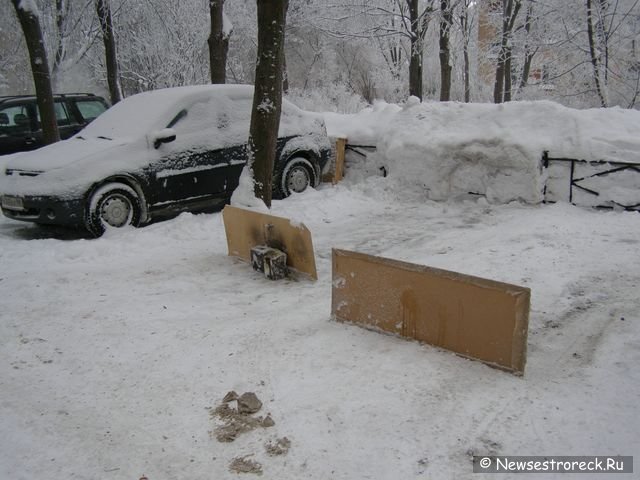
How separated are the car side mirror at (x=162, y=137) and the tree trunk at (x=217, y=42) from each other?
4813 millimetres

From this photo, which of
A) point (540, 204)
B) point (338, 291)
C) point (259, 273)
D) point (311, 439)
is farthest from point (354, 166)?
point (311, 439)

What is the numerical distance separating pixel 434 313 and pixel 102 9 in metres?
15.9

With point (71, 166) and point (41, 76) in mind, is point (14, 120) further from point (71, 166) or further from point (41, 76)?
point (71, 166)

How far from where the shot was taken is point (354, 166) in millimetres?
10055

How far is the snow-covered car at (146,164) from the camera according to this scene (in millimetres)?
6730

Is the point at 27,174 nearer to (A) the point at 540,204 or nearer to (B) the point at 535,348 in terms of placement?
(B) the point at 535,348

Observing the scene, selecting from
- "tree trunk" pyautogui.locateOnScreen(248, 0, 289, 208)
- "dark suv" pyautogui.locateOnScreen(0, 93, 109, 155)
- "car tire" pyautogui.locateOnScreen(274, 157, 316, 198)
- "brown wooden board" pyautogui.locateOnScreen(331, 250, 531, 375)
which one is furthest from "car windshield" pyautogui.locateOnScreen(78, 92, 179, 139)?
"brown wooden board" pyautogui.locateOnScreen(331, 250, 531, 375)

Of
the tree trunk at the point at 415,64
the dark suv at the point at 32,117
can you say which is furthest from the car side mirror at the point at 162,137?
the tree trunk at the point at 415,64

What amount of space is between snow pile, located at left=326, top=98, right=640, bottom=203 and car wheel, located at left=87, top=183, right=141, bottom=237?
4.19 metres

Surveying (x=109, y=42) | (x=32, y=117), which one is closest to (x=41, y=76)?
(x=32, y=117)

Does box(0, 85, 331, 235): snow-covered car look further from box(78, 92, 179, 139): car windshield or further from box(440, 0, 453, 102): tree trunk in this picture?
box(440, 0, 453, 102): tree trunk

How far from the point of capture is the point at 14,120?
11672mm

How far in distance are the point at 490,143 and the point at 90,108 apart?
8.74m

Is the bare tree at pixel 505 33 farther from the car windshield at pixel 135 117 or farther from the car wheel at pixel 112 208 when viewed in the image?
the car wheel at pixel 112 208
